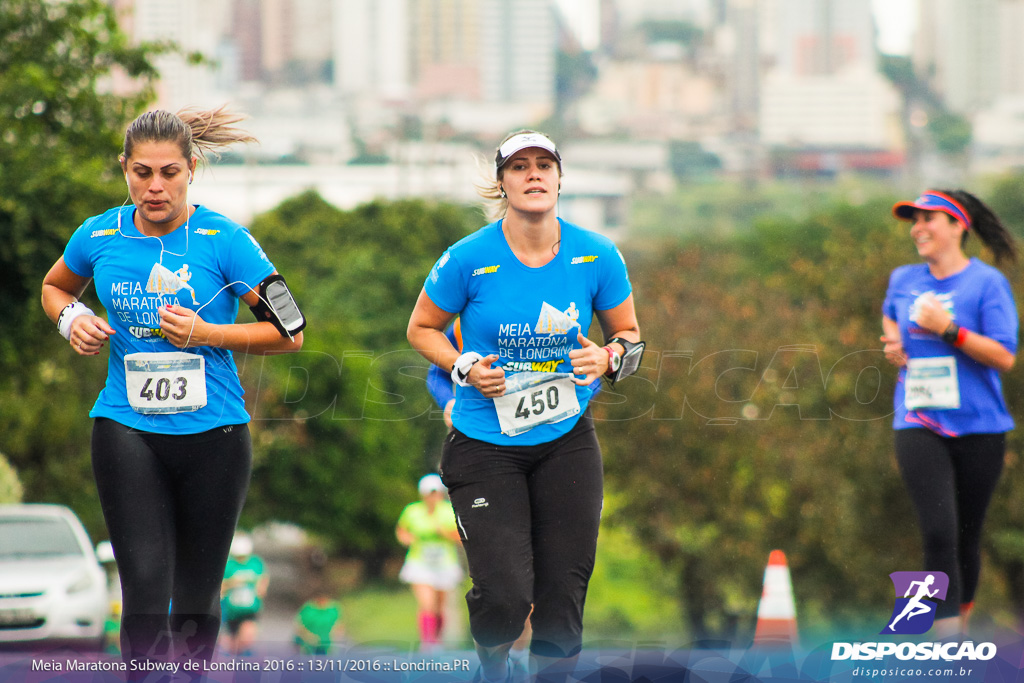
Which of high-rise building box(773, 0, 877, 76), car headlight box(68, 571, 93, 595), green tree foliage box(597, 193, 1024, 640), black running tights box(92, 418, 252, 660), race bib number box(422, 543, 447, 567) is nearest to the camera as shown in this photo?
black running tights box(92, 418, 252, 660)

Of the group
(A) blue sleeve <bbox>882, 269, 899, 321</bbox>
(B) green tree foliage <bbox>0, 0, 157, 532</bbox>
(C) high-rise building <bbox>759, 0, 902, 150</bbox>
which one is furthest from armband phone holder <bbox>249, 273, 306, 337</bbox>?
(C) high-rise building <bbox>759, 0, 902, 150</bbox>

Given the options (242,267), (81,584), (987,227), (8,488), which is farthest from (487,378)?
(8,488)

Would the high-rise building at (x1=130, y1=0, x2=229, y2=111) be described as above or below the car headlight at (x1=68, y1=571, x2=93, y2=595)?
above

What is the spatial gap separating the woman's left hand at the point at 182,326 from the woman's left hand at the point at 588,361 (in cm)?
113

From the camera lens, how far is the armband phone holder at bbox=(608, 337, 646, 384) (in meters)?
4.05

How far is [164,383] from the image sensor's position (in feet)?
12.8

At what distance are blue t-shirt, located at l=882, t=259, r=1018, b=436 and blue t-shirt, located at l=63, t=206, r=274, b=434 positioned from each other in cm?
277

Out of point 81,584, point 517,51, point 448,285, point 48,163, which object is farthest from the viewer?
point 517,51

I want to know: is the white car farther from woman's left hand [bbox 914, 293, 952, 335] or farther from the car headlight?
woman's left hand [bbox 914, 293, 952, 335]

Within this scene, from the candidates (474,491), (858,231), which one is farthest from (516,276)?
(858,231)

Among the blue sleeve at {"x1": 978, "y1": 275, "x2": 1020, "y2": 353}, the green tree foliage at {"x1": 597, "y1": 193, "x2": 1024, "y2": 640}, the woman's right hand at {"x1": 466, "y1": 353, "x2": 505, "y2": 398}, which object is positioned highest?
the blue sleeve at {"x1": 978, "y1": 275, "x2": 1020, "y2": 353}

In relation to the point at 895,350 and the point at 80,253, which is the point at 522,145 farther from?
the point at 895,350

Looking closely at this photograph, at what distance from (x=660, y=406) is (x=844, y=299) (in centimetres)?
642

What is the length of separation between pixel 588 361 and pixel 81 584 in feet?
21.9
